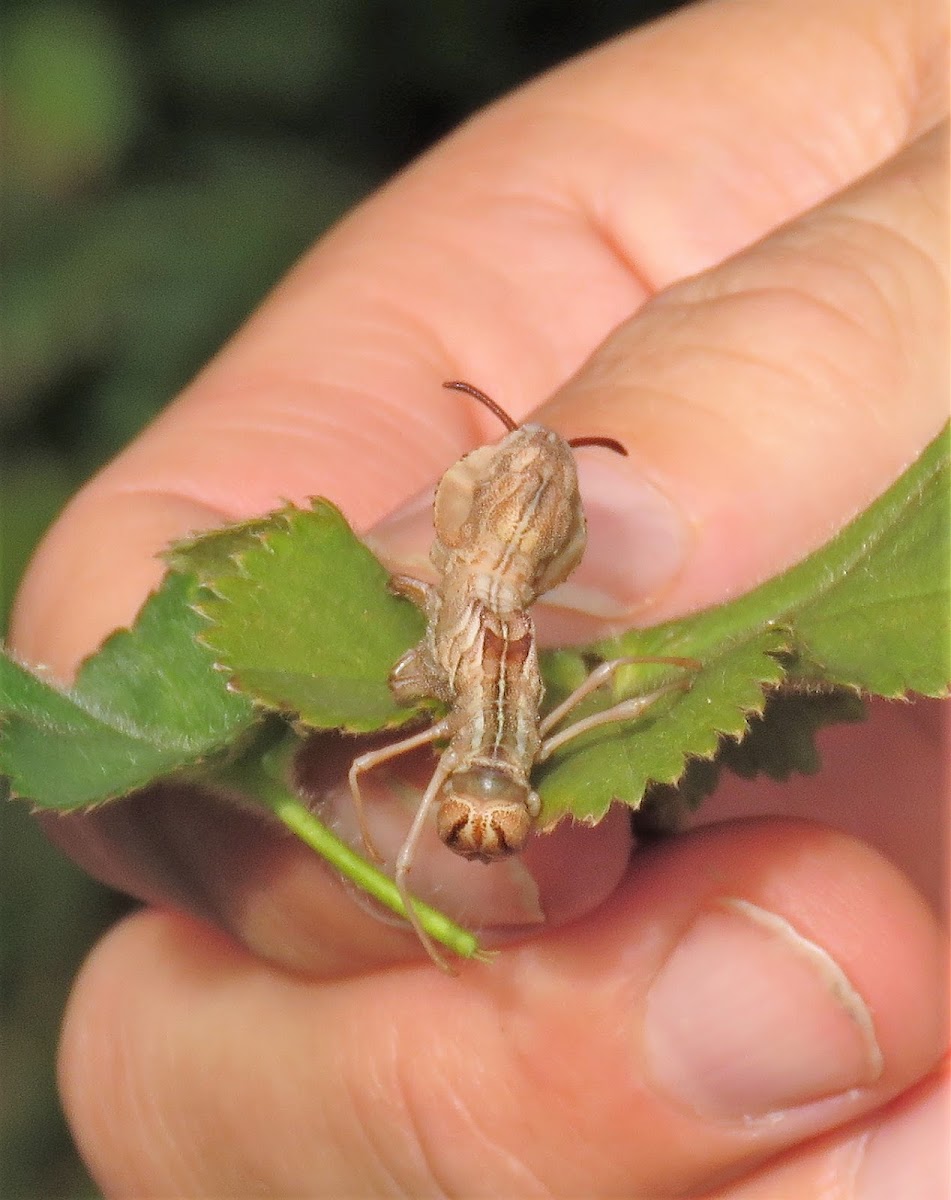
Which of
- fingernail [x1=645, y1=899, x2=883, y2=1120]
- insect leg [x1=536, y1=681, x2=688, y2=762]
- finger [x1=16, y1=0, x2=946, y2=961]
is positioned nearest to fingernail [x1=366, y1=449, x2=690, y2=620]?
insect leg [x1=536, y1=681, x2=688, y2=762]

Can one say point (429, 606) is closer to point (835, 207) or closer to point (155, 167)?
point (835, 207)

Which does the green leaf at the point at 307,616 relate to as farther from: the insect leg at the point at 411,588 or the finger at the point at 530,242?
the finger at the point at 530,242

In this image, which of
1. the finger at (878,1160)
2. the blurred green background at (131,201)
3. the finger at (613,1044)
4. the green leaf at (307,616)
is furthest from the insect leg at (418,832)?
the blurred green background at (131,201)

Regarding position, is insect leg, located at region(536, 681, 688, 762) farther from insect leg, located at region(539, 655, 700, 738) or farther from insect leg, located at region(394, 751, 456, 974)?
insect leg, located at region(394, 751, 456, 974)

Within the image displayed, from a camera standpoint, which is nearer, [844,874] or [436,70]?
[844,874]

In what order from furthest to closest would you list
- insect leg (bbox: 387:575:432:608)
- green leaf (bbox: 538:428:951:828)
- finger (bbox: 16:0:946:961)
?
finger (bbox: 16:0:946:961) → insect leg (bbox: 387:575:432:608) → green leaf (bbox: 538:428:951:828)

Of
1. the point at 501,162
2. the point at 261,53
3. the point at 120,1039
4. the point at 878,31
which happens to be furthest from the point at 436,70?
the point at 120,1039

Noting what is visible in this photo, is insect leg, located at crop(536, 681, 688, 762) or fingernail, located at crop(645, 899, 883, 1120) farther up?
insect leg, located at crop(536, 681, 688, 762)
